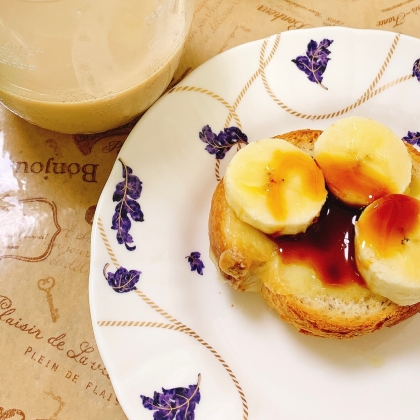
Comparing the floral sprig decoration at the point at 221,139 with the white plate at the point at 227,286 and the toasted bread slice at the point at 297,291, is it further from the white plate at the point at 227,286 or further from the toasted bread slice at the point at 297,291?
the toasted bread slice at the point at 297,291

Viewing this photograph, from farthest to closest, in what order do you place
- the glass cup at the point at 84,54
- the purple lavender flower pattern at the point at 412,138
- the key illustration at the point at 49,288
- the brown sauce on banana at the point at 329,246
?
1. the purple lavender flower pattern at the point at 412,138
2. the key illustration at the point at 49,288
3. the brown sauce on banana at the point at 329,246
4. the glass cup at the point at 84,54

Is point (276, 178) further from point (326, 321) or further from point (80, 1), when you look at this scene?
point (80, 1)

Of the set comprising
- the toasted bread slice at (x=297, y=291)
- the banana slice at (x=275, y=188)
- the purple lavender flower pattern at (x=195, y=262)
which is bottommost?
the purple lavender flower pattern at (x=195, y=262)

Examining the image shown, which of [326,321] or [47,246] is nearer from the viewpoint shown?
[326,321]

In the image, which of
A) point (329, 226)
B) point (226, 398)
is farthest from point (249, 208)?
point (226, 398)

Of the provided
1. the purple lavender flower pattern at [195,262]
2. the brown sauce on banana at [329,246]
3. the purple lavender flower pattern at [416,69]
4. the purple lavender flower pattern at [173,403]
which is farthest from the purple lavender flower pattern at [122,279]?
the purple lavender flower pattern at [416,69]

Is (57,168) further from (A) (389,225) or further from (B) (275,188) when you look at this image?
(A) (389,225)
